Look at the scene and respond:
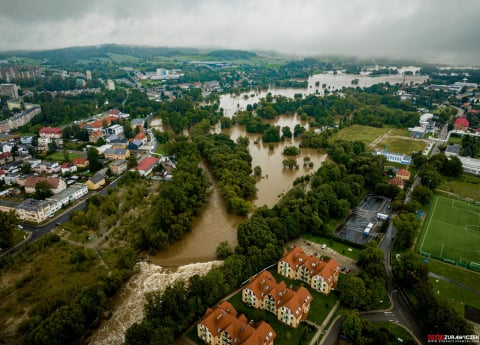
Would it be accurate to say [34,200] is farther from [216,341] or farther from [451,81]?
[451,81]

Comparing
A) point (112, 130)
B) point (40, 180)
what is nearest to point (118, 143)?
point (112, 130)

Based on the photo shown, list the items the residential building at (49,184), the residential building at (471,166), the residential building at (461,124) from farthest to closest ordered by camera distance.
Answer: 1. the residential building at (461,124)
2. the residential building at (471,166)
3. the residential building at (49,184)

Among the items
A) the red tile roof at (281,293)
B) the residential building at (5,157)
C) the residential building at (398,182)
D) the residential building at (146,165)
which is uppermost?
the red tile roof at (281,293)

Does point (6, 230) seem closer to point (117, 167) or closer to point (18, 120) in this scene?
point (117, 167)

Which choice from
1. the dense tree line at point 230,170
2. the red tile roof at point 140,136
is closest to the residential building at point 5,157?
the red tile roof at point 140,136

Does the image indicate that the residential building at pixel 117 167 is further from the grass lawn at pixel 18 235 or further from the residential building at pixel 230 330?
the residential building at pixel 230 330

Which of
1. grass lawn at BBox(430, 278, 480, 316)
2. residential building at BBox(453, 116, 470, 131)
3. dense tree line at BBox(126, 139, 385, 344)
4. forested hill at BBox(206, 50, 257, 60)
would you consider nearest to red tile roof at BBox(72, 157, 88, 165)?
dense tree line at BBox(126, 139, 385, 344)

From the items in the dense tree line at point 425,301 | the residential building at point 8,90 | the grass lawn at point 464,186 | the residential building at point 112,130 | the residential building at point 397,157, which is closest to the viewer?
the dense tree line at point 425,301
